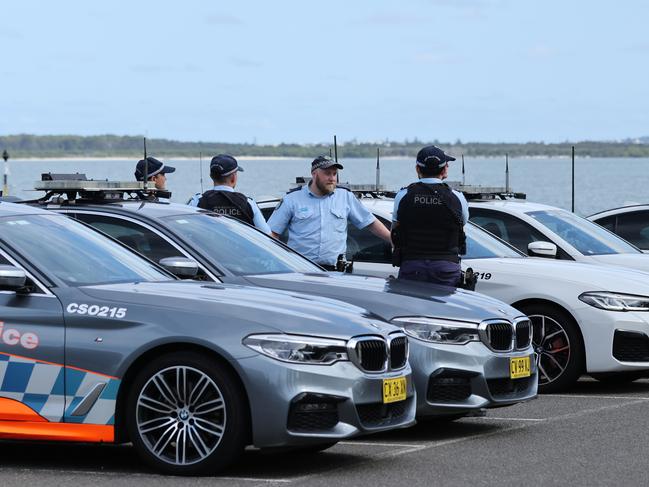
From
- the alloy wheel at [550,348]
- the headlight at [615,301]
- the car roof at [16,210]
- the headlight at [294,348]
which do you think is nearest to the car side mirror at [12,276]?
the car roof at [16,210]

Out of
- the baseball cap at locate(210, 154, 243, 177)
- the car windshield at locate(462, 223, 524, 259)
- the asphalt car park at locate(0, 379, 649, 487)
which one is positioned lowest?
the asphalt car park at locate(0, 379, 649, 487)

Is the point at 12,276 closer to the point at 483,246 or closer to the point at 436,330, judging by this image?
the point at 436,330

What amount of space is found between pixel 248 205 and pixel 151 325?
14.4 feet

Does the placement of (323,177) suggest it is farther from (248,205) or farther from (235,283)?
(235,283)

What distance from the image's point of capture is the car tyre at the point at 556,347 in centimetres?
1248

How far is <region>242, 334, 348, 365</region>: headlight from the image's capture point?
26.9ft

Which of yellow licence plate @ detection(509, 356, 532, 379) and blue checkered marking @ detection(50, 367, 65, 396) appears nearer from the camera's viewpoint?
blue checkered marking @ detection(50, 367, 65, 396)

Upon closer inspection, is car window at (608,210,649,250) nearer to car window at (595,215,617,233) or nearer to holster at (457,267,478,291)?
car window at (595,215,617,233)

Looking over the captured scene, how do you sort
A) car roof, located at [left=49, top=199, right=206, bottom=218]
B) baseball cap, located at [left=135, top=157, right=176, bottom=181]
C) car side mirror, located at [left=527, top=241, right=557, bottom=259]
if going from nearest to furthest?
car roof, located at [left=49, top=199, right=206, bottom=218] < car side mirror, located at [left=527, top=241, right=557, bottom=259] < baseball cap, located at [left=135, top=157, right=176, bottom=181]

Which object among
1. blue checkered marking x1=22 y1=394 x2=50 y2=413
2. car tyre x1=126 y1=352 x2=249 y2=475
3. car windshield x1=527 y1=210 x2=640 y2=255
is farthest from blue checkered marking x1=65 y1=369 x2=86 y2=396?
→ car windshield x1=527 y1=210 x2=640 y2=255

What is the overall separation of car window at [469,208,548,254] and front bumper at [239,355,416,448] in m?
6.80

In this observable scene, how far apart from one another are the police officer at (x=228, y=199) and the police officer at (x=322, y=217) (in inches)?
9.5

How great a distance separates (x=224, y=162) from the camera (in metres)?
12.9

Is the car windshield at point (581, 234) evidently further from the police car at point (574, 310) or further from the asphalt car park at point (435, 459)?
the asphalt car park at point (435, 459)
